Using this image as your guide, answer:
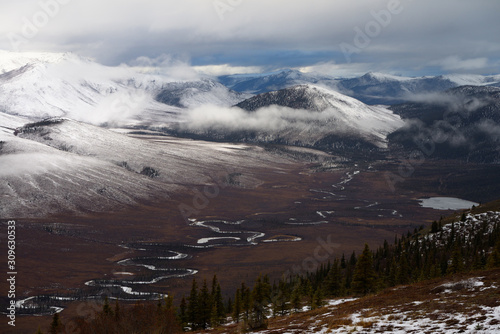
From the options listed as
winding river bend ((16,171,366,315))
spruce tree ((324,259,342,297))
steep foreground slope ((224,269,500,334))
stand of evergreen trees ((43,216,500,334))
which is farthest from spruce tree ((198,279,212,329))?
winding river bend ((16,171,366,315))

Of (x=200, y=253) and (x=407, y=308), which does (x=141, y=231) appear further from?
(x=407, y=308)

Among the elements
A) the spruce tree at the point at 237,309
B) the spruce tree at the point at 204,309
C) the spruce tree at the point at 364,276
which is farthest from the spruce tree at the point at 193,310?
the spruce tree at the point at 364,276

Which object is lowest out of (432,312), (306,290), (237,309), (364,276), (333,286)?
(306,290)

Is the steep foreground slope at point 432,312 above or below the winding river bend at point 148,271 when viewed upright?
above

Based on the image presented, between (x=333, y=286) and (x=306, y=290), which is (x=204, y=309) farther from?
(x=333, y=286)

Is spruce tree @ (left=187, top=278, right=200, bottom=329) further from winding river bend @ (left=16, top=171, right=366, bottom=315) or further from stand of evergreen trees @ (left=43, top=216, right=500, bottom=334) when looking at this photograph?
winding river bend @ (left=16, top=171, right=366, bottom=315)

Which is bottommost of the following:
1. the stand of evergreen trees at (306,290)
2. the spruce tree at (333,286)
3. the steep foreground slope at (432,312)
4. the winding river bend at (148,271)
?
the winding river bend at (148,271)

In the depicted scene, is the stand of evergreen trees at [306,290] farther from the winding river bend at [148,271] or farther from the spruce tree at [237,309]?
the winding river bend at [148,271]

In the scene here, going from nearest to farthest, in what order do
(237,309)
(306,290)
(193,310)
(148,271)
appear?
(193,310) < (237,309) < (306,290) < (148,271)

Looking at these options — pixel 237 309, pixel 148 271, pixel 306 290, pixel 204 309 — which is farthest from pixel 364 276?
pixel 148 271
